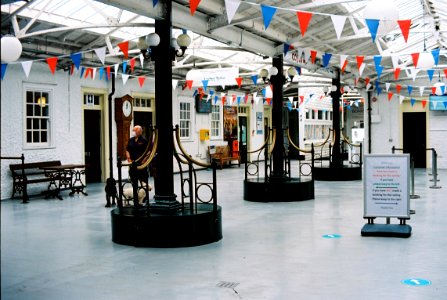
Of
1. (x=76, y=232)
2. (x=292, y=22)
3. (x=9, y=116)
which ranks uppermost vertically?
(x=292, y=22)

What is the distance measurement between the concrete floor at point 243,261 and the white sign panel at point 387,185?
1.36ft

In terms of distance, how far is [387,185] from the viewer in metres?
7.38

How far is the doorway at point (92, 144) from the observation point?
50.1ft

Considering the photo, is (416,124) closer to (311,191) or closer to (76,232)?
(311,191)

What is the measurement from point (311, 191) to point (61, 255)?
21.3ft

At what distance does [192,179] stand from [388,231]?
2985mm

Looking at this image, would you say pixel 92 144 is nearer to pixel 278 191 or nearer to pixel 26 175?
pixel 26 175

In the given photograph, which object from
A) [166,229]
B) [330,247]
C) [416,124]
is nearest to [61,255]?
[166,229]

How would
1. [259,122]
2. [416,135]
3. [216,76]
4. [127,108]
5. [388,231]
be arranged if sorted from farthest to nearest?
1. [259,122]
2. [416,135]
3. [127,108]
4. [216,76]
5. [388,231]

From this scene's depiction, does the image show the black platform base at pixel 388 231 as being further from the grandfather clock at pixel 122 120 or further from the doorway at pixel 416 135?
the doorway at pixel 416 135

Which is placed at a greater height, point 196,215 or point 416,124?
point 416,124

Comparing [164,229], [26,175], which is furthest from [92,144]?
[164,229]

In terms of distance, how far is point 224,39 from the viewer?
9.85 m

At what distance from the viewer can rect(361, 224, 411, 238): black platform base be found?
279 inches
